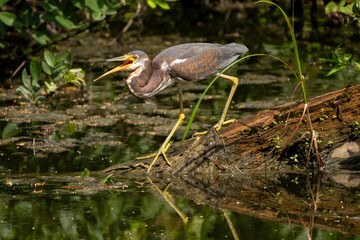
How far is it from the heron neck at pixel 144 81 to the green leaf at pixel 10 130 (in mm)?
1830

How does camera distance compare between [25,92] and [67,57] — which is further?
[67,57]

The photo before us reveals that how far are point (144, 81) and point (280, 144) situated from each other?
52.6 inches

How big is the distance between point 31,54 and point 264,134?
5391 mm

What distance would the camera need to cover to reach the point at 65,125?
295 inches

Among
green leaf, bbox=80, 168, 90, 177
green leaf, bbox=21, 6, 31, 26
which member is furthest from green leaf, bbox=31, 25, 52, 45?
green leaf, bbox=80, 168, 90, 177

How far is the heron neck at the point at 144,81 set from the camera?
590cm

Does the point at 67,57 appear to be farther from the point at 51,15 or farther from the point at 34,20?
the point at 34,20

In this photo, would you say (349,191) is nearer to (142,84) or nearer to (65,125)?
(142,84)

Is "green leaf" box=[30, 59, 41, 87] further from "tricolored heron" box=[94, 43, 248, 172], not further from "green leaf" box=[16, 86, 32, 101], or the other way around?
"tricolored heron" box=[94, 43, 248, 172]

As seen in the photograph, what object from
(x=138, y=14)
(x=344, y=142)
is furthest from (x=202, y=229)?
(x=138, y=14)

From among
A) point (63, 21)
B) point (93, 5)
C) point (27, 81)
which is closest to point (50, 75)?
point (27, 81)

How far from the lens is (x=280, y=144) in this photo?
5602 millimetres

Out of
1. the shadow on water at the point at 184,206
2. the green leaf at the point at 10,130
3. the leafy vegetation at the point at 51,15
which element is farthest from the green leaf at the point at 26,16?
the shadow on water at the point at 184,206

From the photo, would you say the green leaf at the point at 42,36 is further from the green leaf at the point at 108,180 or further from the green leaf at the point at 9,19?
the green leaf at the point at 108,180
